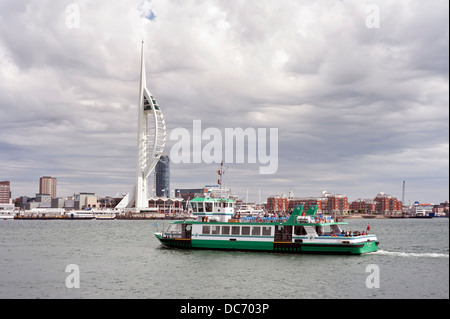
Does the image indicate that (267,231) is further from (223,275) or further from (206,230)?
(223,275)

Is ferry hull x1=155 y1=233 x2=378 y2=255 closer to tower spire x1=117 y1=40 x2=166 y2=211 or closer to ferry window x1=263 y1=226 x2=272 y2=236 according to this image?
ferry window x1=263 y1=226 x2=272 y2=236

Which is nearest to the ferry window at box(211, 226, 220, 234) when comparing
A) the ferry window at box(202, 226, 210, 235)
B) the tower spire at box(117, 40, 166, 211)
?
the ferry window at box(202, 226, 210, 235)

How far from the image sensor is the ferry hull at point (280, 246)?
1863 inches

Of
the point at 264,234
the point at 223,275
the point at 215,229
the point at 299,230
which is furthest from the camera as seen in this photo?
the point at 215,229

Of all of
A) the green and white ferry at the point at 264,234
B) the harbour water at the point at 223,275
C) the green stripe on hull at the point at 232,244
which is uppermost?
the green and white ferry at the point at 264,234

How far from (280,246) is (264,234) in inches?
85.4

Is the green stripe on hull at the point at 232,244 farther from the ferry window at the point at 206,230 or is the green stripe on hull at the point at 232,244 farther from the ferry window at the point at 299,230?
the ferry window at the point at 299,230

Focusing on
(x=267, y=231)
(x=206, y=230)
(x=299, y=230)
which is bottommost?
(x=206, y=230)

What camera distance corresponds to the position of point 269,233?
50125mm

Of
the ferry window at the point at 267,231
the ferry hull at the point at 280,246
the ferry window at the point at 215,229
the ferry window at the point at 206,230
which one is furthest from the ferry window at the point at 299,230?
the ferry window at the point at 206,230

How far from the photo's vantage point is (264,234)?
165ft

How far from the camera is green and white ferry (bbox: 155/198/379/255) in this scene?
48.1m

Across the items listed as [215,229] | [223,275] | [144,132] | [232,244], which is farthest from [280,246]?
[144,132]
